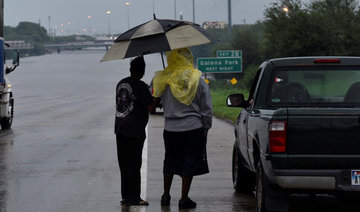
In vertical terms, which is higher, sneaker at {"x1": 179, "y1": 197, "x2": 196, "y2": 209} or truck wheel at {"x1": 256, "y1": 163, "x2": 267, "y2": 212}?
truck wheel at {"x1": 256, "y1": 163, "x2": 267, "y2": 212}

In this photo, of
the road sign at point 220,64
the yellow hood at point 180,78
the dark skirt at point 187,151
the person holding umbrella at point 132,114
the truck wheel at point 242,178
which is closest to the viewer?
the yellow hood at point 180,78

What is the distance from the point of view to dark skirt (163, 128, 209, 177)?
29.4 feet

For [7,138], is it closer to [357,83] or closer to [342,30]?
[357,83]

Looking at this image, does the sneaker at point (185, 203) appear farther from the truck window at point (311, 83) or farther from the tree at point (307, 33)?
the tree at point (307, 33)

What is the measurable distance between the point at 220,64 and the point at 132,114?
30.4 meters

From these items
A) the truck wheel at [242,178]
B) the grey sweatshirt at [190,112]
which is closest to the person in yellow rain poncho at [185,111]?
the grey sweatshirt at [190,112]

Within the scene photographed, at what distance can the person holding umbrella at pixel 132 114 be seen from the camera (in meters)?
9.06

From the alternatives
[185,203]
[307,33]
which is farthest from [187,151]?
[307,33]

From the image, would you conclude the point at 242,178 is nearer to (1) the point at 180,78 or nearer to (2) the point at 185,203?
(2) the point at 185,203

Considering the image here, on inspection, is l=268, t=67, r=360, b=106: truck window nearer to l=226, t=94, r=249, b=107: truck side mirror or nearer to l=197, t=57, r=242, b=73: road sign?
l=226, t=94, r=249, b=107: truck side mirror

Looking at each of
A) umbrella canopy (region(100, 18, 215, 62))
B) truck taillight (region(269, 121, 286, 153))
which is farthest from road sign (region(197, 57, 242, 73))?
truck taillight (region(269, 121, 286, 153))

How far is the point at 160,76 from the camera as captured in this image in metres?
9.09

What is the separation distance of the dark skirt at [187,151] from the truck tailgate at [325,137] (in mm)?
1910

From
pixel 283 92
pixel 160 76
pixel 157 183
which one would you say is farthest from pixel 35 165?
pixel 283 92
